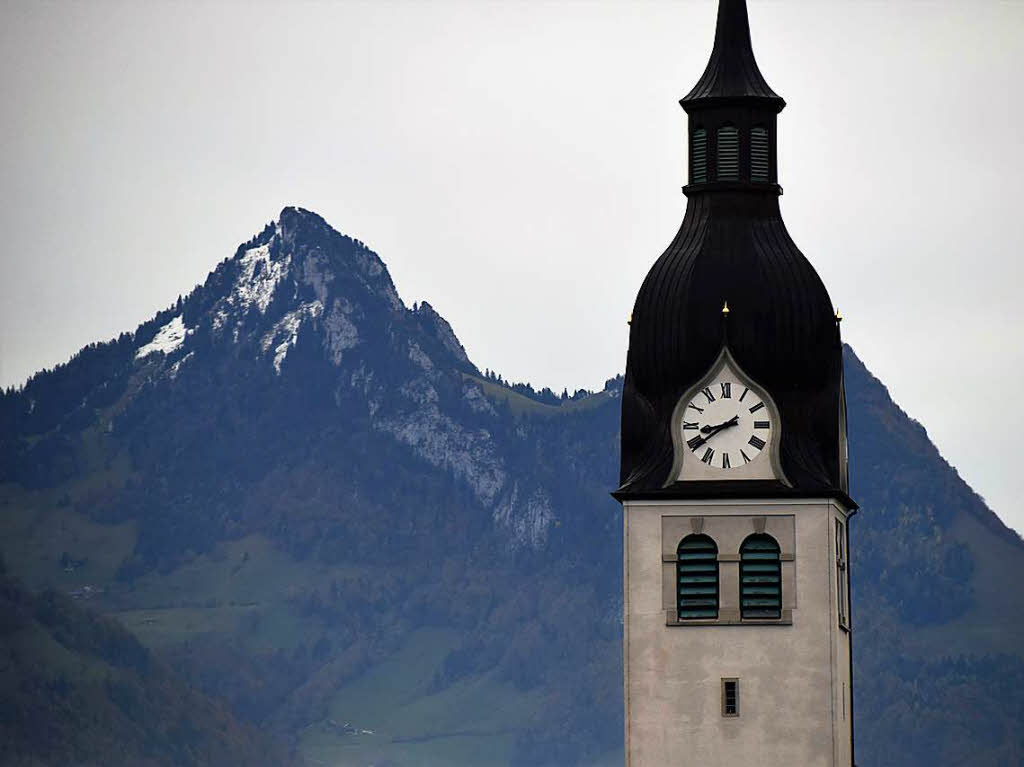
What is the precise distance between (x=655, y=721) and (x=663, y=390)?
8.95 meters

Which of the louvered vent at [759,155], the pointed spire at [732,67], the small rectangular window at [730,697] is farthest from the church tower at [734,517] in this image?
the pointed spire at [732,67]

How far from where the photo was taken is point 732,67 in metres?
96.4

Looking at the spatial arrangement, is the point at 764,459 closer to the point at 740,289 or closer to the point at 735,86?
the point at 740,289

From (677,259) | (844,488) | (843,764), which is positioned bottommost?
(843,764)

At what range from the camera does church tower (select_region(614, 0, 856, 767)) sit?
91688mm

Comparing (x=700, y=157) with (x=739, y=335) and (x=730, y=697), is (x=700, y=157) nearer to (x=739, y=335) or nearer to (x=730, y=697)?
(x=739, y=335)

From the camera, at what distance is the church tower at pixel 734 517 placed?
91.7 meters

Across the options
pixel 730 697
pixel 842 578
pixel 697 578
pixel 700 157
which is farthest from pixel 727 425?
pixel 700 157

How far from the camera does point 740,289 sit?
306ft

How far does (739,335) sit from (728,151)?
588 centimetres

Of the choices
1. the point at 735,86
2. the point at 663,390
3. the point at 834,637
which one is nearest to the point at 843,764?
the point at 834,637

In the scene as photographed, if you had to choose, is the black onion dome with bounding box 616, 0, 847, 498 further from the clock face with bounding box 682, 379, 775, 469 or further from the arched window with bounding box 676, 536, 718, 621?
the arched window with bounding box 676, 536, 718, 621

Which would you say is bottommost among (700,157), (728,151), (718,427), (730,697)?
(730,697)

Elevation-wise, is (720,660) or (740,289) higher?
(740,289)
